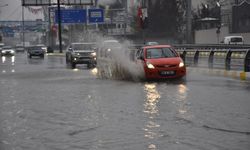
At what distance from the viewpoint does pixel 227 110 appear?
1327cm

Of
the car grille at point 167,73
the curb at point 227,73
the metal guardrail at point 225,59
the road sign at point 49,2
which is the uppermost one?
the road sign at point 49,2

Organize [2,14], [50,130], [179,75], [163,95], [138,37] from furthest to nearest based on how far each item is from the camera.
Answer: [2,14] < [138,37] < [179,75] < [163,95] < [50,130]

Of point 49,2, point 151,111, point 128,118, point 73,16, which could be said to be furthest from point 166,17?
point 128,118

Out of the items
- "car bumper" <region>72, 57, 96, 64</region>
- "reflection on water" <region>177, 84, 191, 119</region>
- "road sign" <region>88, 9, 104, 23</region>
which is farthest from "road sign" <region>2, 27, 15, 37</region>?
"reflection on water" <region>177, 84, 191, 119</region>

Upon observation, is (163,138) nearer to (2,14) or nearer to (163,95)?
(163,95)

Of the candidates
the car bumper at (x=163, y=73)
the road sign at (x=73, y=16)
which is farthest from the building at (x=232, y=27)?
the car bumper at (x=163, y=73)

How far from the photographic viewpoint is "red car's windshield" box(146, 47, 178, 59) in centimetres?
2392

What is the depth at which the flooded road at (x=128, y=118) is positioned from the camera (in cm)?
944

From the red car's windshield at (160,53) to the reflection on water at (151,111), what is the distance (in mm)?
2854

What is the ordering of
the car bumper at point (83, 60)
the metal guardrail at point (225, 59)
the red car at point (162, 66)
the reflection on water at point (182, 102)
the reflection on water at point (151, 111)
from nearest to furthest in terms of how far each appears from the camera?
the reflection on water at point (151, 111)
the reflection on water at point (182, 102)
the red car at point (162, 66)
the metal guardrail at point (225, 59)
the car bumper at point (83, 60)

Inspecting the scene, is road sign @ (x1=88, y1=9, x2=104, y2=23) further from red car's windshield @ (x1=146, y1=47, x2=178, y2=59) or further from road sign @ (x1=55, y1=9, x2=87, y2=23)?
red car's windshield @ (x1=146, y1=47, x2=178, y2=59)

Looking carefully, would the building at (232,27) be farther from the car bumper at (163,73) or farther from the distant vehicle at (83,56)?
the car bumper at (163,73)

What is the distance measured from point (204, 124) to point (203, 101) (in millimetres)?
4064

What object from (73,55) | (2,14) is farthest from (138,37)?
(2,14)
